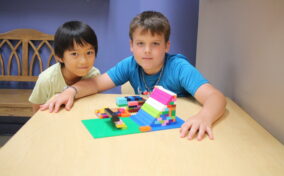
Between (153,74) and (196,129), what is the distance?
0.51m

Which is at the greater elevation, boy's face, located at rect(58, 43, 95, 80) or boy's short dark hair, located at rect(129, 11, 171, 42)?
boy's short dark hair, located at rect(129, 11, 171, 42)

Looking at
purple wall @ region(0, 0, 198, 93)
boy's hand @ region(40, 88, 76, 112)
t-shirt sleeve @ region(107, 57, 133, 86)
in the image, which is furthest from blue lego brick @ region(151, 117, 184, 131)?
purple wall @ region(0, 0, 198, 93)

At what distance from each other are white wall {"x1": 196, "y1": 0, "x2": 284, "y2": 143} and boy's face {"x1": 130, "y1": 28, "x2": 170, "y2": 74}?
350 mm

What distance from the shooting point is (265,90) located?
38.2 inches

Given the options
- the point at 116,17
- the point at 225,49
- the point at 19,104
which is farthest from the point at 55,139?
the point at 116,17

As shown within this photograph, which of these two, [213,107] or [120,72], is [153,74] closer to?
[120,72]

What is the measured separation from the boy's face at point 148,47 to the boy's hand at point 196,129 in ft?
1.34

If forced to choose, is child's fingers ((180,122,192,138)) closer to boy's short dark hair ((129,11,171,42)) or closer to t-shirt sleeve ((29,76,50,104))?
boy's short dark hair ((129,11,171,42))

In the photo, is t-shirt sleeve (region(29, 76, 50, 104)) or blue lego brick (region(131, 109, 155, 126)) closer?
blue lego brick (region(131, 109, 155, 126))

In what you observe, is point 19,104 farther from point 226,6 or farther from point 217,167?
point 217,167

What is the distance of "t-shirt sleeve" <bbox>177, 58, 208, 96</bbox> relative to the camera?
3.54 ft

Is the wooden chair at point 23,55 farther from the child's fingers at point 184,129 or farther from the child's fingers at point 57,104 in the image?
the child's fingers at point 184,129

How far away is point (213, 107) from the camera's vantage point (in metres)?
0.94

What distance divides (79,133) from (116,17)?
1.59 m
